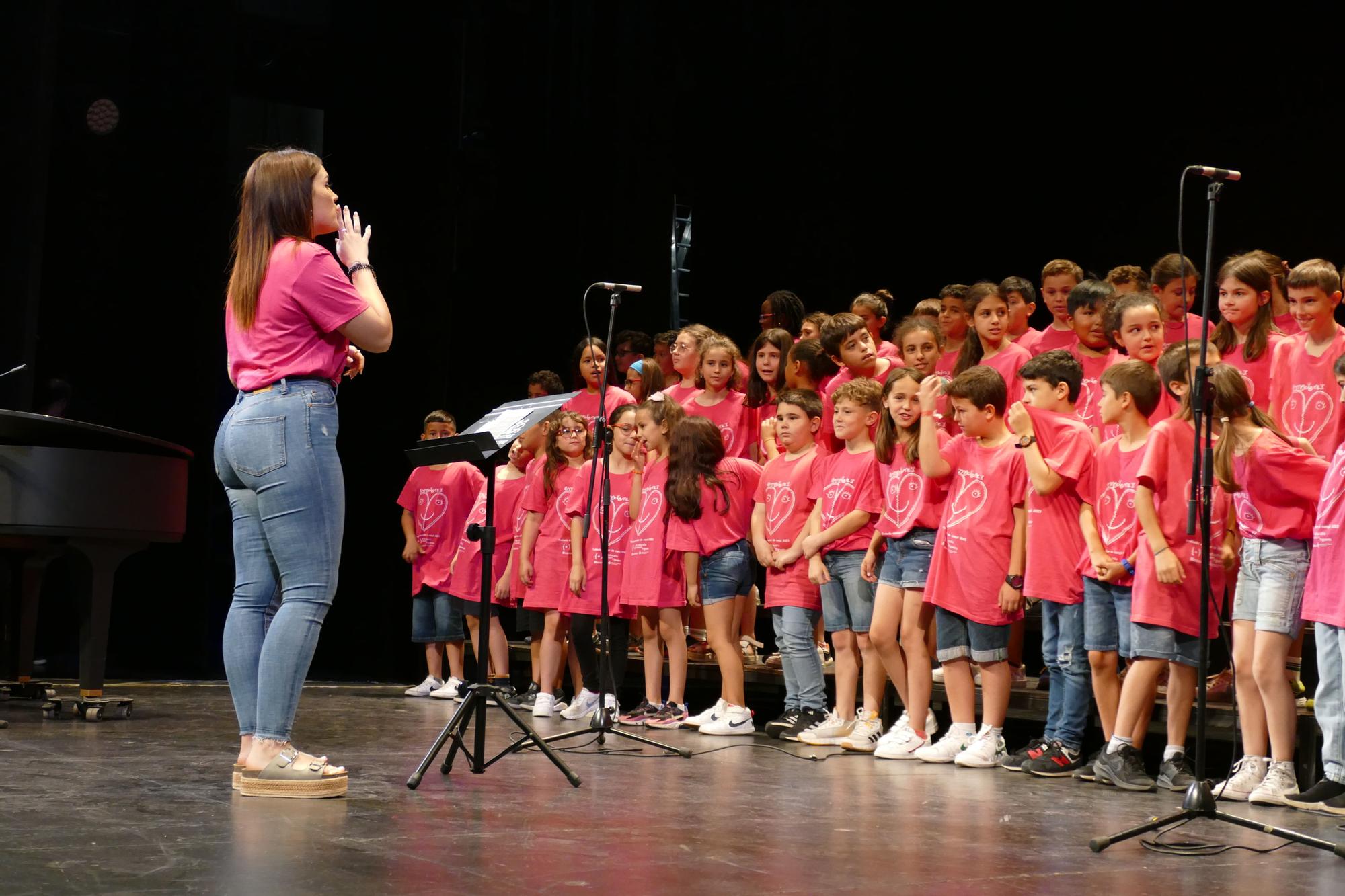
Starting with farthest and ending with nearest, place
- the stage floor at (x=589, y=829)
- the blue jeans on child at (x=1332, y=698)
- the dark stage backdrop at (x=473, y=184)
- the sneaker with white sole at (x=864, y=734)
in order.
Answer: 1. the dark stage backdrop at (x=473, y=184)
2. the sneaker with white sole at (x=864, y=734)
3. the blue jeans on child at (x=1332, y=698)
4. the stage floor at (x=589, y=829)

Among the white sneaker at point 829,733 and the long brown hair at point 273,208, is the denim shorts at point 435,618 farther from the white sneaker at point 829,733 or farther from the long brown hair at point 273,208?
the long brown hair at point 273,208

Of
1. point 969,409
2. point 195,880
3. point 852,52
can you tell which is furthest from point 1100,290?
point 195,880

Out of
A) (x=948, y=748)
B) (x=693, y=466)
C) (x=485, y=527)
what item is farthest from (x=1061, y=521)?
(x=485, y=527)

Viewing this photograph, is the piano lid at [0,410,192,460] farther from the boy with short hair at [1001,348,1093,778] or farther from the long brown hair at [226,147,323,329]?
the boy with short hair at [1001,348,1093,778]

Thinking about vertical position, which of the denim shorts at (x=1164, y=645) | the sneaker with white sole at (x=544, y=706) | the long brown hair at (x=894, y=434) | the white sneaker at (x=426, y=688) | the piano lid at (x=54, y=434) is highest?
the long brown hair at (x=894, y=434)

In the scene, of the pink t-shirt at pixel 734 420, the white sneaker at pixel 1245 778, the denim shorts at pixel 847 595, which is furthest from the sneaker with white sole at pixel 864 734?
the pink t-shirt at pixel 734 420

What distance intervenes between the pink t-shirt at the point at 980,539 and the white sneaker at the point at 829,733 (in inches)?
27.3

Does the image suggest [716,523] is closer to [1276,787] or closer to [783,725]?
[783,725]

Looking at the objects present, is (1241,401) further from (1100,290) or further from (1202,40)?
(1202,40)

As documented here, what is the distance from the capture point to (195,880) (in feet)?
7.38

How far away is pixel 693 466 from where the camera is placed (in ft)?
18.0

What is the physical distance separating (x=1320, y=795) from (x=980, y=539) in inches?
50.8

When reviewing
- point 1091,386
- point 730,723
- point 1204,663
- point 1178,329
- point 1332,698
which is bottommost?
point 730,723

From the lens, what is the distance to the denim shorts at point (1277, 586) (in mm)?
3686
